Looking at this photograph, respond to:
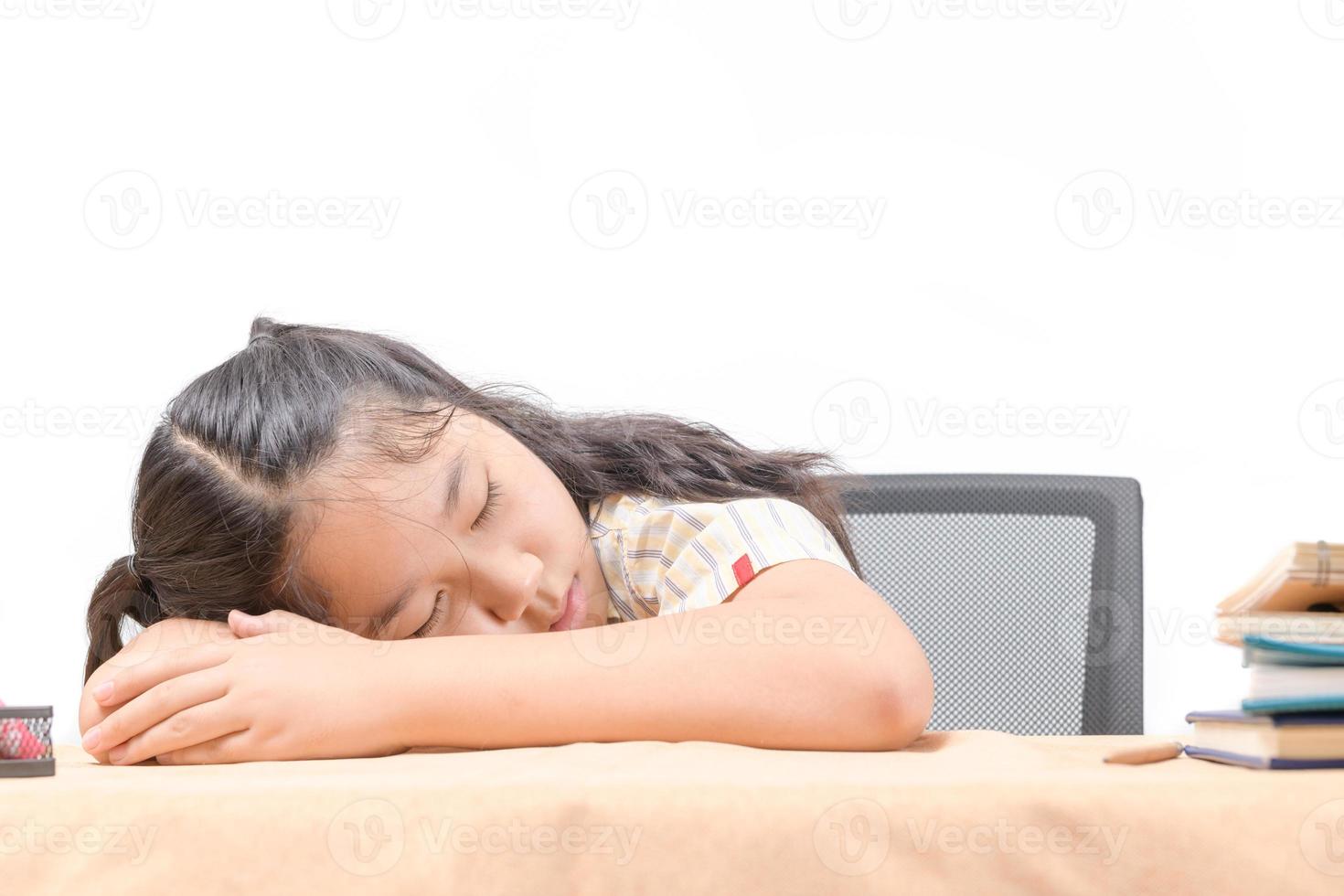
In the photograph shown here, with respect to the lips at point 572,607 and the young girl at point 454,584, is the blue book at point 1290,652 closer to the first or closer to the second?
the young girl at point 454,584

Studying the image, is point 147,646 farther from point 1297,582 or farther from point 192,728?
point 1297,582

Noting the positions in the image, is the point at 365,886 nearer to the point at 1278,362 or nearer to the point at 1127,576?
the point at 1127,576

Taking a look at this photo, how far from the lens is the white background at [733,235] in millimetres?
1529

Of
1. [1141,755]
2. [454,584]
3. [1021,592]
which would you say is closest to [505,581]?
[454,584]

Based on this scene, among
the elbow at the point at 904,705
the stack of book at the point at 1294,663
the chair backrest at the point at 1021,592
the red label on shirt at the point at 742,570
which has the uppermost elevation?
the stack of book at the point at 1294,663

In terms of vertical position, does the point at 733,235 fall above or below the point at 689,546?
above

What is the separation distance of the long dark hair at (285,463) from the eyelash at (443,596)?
55 mm

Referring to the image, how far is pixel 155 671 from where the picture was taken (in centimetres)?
63

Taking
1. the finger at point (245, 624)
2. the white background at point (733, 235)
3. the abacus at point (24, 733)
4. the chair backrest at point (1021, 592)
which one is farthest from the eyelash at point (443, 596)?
the white background at point (733, 235)

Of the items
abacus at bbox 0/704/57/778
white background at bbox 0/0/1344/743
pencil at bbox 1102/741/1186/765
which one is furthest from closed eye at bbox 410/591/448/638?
white background at bbox 0/0/1344/743

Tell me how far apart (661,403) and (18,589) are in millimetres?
913

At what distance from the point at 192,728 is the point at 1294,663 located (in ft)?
1.72

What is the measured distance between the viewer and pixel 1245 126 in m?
1.58

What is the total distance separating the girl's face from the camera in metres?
0.75
